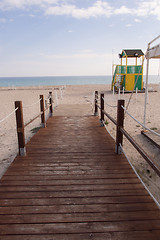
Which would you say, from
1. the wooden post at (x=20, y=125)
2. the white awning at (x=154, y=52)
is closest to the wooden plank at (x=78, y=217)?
the wooden post at (x=20, y=125)

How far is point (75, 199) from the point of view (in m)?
2.69

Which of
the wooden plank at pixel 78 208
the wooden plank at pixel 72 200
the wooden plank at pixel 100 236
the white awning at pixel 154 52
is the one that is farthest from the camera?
the white awning at pixel 154 52

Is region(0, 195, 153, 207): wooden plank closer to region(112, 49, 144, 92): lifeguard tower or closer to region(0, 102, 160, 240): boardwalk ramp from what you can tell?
region(0, 102, 160, 240): boardwalk ramp

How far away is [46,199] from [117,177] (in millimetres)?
1262

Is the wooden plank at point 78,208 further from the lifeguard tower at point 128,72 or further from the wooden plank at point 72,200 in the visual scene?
the lifeguard tower at point 128,72

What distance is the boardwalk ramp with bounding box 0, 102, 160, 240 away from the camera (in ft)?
7.06

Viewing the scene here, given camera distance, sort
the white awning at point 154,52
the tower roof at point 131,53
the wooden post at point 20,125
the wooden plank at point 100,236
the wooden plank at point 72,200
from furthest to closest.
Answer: the tower roof at point 131,53 < the white awning at point 154,52 < the wooden post at point 20,125 < the wooden plank at point 72,200 < the wooden plank at point 100,236

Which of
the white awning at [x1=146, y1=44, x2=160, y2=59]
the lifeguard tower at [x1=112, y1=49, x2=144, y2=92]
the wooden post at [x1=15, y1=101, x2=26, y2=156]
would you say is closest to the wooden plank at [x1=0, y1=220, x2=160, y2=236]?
the wooden post at [x1=15, y1=101, x2=26, y2=156]

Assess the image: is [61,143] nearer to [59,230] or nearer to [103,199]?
[103,199]

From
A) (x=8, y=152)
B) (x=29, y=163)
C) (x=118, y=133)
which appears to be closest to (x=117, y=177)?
(x=118, y=133)

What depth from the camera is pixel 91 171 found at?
138 inches

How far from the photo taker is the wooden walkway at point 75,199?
2.15 metres

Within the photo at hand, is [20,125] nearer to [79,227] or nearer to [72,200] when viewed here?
[72,200]

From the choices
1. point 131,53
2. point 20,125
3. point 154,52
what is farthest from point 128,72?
point 20,125
